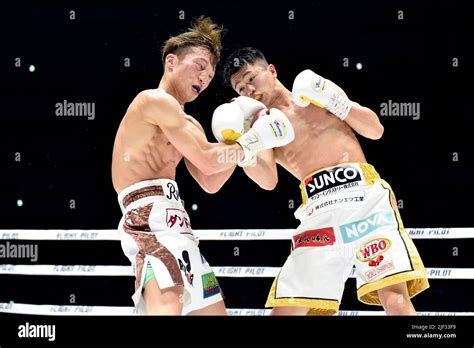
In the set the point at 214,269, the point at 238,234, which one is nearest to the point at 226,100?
the point at 238,234

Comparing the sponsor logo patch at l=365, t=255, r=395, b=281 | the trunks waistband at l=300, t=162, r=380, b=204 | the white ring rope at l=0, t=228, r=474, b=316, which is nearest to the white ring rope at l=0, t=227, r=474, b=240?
the white ring rope at l=0, t=228, r=474, b=316

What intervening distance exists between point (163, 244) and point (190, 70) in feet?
2.66

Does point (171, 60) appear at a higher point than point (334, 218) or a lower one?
higher

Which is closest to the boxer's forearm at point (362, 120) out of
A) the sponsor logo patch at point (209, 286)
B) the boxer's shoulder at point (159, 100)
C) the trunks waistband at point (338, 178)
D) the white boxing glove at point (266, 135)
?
the trunks waistband at point (338, 178)

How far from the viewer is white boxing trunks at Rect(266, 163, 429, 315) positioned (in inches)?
114

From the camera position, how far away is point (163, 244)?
2.77m

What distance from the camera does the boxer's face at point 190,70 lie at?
3.10 meters

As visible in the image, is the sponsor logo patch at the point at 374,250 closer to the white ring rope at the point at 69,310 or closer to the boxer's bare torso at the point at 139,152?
the boxer's bare torso at the point at 139,152

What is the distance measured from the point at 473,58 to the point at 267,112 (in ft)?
7.10

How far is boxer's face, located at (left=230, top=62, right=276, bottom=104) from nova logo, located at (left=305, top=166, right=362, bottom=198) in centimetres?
50

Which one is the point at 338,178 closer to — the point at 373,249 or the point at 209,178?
the point at 373,249

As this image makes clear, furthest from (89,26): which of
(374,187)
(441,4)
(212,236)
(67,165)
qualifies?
(374,187)

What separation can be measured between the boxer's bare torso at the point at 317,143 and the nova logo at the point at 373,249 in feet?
1.41
